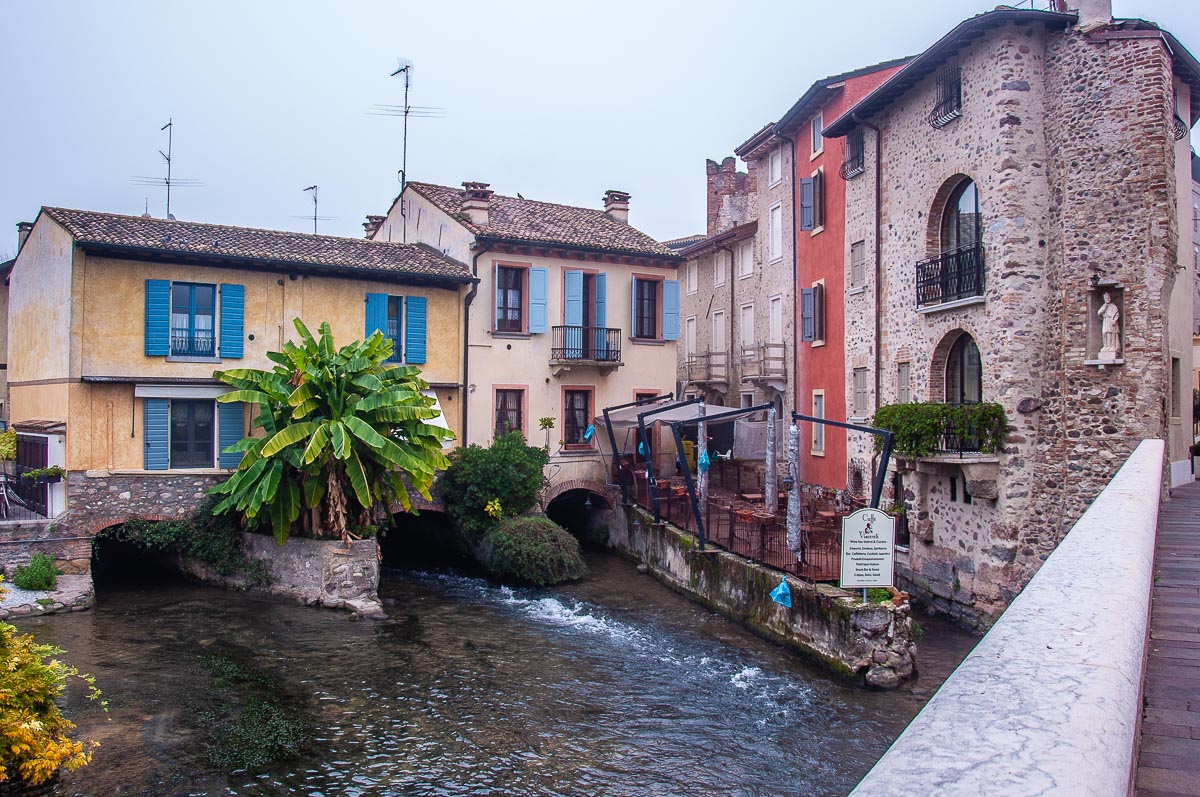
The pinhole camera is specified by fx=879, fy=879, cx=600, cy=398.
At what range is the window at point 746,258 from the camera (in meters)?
35.1

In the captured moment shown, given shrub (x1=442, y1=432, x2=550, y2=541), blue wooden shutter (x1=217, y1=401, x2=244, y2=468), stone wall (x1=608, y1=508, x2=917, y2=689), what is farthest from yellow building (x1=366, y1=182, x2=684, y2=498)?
stone wall (x1=608, y1=508, x2=917, y2=689)

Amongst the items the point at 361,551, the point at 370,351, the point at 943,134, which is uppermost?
the point at 943,134

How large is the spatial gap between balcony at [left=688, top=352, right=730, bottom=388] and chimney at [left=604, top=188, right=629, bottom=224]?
7.31 meters

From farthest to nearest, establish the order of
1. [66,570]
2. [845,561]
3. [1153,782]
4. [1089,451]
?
1. [66,570]
2. [1089,451]
3. [845,561]
4. [1153,782]

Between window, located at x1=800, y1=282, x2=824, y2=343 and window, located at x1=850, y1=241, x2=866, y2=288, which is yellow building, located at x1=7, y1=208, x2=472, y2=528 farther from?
window, located at x1=850, y1=241, x2=866, y2=288

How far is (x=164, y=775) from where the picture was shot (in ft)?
38.4

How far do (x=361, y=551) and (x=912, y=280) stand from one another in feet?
50.2

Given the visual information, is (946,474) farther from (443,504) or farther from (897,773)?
(897,773)

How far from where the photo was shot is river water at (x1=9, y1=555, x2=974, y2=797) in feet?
39.3

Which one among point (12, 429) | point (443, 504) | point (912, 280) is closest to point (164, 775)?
point (443, 504)

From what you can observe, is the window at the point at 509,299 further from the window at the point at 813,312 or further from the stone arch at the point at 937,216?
the stone arch at the point at 937,216

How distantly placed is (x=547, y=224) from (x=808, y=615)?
17.3 m

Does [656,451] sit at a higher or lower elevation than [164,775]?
higher

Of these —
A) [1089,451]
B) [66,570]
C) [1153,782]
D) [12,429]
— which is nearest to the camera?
[1153,782]
